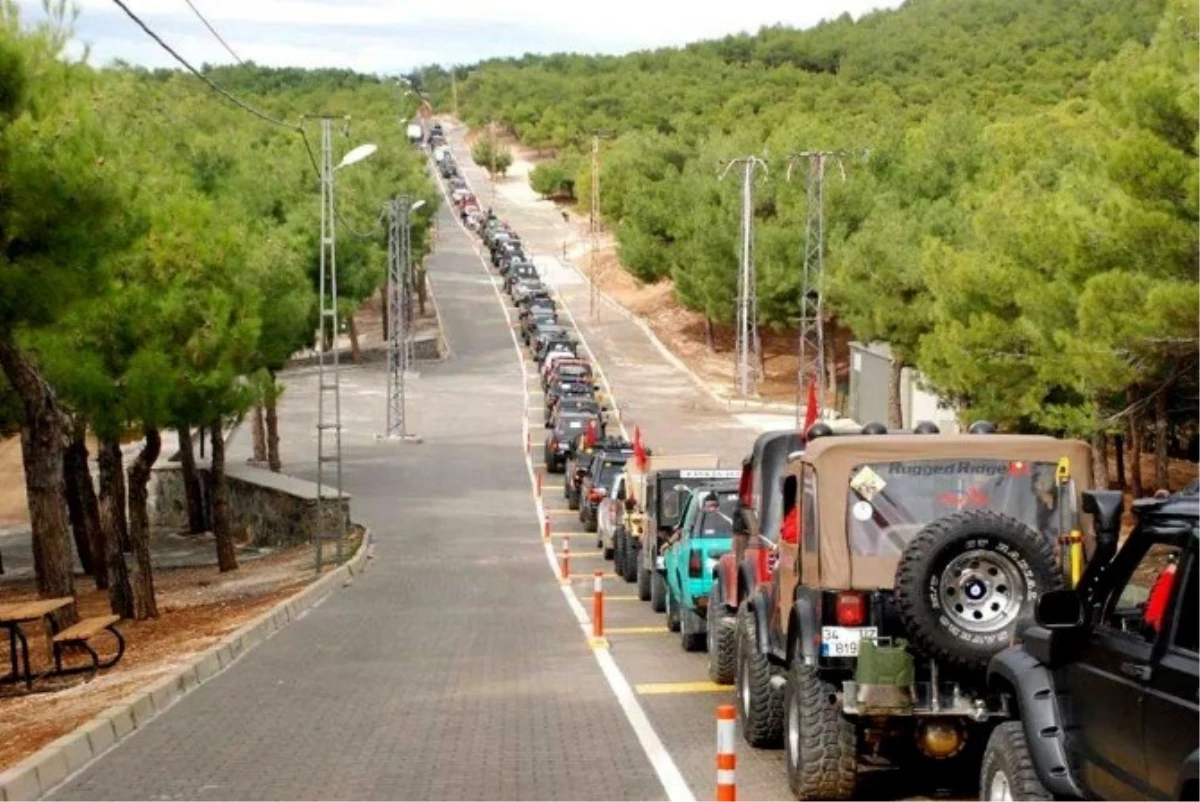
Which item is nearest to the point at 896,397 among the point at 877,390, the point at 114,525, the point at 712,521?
the point at 877,390

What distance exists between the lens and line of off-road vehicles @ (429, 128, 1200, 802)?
6688mm

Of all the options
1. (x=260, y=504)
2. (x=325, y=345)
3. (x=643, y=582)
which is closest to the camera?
(x=643, y=582)

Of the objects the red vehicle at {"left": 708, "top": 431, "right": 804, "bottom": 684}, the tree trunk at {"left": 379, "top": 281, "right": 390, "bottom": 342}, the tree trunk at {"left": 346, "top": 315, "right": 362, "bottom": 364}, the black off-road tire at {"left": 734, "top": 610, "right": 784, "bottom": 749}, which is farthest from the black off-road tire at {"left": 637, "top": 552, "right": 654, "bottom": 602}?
the tree trunk at {"left": 379, "top": 281, "right": 390, "bottom": 342}

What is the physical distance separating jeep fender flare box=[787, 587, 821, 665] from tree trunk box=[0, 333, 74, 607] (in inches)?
540

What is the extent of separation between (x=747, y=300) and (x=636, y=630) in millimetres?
45008

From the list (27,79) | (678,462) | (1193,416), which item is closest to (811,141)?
(1193,416)

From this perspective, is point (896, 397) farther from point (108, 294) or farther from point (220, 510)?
point (108, 294)

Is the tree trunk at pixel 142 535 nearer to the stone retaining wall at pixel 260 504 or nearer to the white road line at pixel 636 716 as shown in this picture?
the white road line at pixel 636 716

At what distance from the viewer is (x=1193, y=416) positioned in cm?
3691

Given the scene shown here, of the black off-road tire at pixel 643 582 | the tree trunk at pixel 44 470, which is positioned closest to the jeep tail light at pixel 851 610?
the black off-road tire at pixel 643 582

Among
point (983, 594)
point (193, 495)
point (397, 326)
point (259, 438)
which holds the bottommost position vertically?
point (193, 495)

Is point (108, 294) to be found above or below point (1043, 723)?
above

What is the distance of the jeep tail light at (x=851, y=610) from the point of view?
10.3 m

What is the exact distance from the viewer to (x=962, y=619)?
30.6 feet
